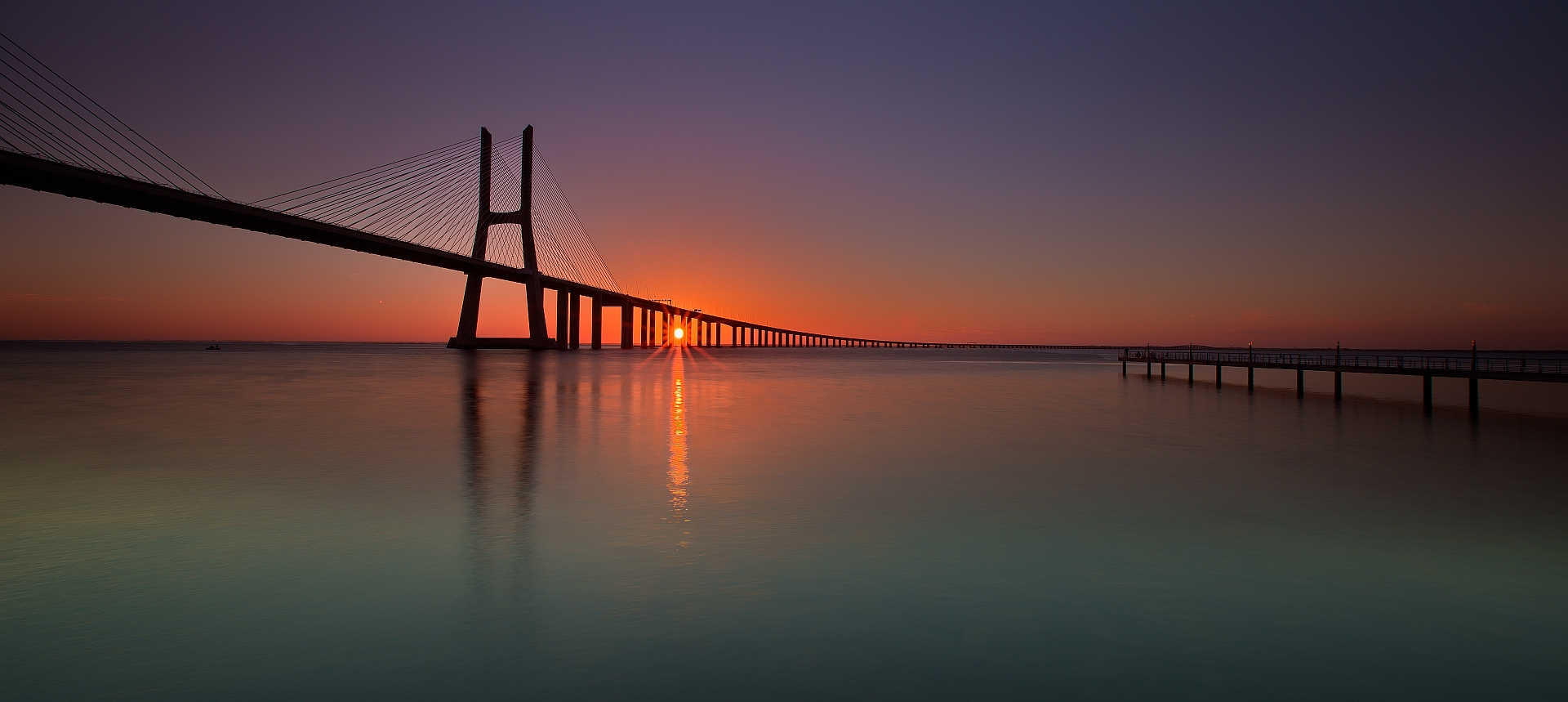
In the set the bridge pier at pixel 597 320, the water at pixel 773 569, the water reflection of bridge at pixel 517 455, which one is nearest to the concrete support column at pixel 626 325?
the bridge pier at pixel 597 320

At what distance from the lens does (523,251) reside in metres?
86.1

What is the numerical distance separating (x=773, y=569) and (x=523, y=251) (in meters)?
84.1

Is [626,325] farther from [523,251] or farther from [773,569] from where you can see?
[773,569]

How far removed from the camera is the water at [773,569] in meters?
5.39

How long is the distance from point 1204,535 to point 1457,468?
11.0m

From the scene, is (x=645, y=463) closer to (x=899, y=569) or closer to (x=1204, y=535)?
(x=899, y=569)

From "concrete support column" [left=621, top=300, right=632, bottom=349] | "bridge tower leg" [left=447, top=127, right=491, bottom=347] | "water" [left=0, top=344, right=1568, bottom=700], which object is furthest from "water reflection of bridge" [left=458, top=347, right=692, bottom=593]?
"concrete support column" [left=621, top=300, right=632, bottom=349]

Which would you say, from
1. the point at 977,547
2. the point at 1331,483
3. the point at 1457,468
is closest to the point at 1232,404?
the point at 1457,468

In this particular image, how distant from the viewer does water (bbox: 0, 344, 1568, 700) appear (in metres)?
5.39

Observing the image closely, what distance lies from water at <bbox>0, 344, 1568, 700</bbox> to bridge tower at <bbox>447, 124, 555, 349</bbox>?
6658 cm

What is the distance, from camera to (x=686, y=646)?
5785 mm

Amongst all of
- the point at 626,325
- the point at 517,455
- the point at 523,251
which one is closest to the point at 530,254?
the point at 523,251

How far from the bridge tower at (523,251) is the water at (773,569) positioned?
66.6 metres

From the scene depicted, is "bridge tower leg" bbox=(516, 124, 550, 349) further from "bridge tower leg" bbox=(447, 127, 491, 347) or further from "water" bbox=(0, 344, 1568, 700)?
"water" bbox=(0, 344, 1568, 700)
